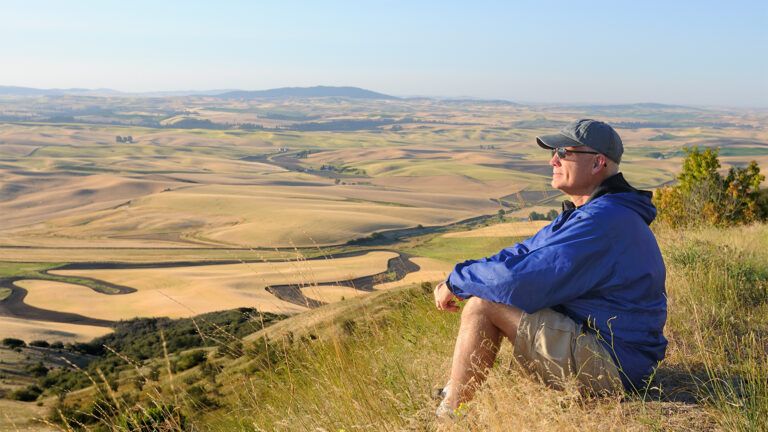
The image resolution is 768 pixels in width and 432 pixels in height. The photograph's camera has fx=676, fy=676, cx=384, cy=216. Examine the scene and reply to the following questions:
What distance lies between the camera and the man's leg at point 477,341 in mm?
3109

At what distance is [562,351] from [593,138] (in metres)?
1.13

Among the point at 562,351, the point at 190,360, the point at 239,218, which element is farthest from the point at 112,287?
the point at 562,351

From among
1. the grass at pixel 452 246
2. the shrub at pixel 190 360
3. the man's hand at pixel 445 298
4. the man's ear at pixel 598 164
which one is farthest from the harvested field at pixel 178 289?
the man's ear at pixel 598 164

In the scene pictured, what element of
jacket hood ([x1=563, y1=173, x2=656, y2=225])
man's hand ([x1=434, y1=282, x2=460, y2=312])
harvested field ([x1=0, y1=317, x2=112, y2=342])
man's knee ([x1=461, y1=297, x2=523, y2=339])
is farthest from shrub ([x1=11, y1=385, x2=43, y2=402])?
harvested field ([x1=0, y1=317, x2=112, y2=342])

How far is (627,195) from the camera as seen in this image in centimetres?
337

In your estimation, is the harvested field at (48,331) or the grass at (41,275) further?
the grass at (41,275)

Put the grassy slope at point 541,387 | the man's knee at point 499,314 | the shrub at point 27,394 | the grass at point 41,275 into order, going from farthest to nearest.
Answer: the grass at point 41,275 < the shrub at point 27,394 < the man's knee at point 499,314 < the grassy slope at point 541,387

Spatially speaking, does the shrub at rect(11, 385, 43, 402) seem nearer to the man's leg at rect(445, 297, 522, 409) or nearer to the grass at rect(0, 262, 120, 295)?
the man's leg at rect(445, 297, 522, 409)

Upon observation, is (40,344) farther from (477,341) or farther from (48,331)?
(477,341)

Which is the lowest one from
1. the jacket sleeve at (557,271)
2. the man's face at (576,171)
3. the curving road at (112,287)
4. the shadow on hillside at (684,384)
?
the curving road at (112,287)

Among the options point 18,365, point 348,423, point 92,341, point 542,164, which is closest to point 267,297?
point 92,341

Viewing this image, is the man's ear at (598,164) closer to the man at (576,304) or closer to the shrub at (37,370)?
the man at (576,304)

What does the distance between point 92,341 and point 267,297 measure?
43.8 feet

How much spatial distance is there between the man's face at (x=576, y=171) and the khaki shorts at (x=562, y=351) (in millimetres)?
781
